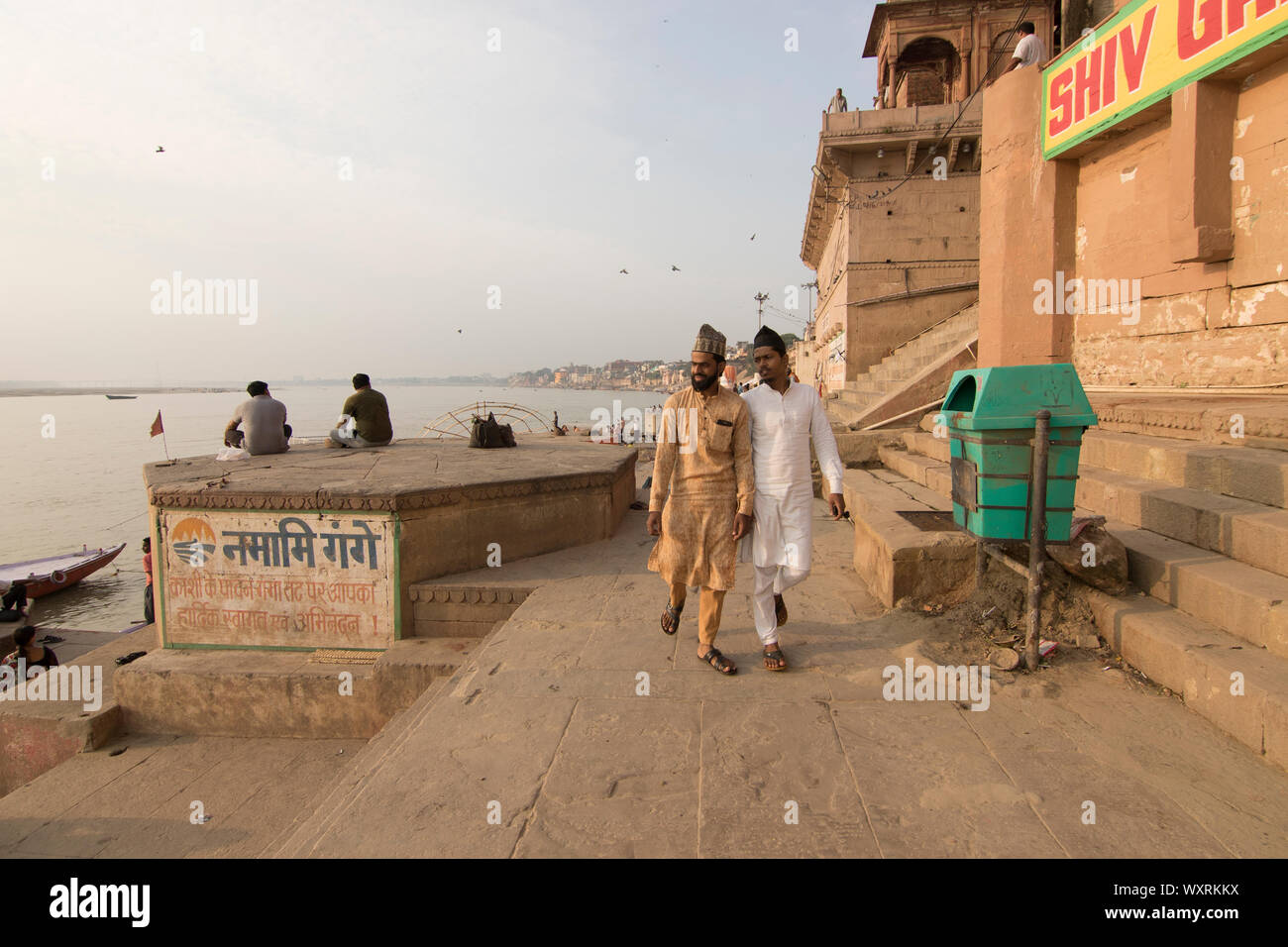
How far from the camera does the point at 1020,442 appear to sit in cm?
320

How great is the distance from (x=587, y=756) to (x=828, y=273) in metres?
22.6

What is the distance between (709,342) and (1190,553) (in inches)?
112

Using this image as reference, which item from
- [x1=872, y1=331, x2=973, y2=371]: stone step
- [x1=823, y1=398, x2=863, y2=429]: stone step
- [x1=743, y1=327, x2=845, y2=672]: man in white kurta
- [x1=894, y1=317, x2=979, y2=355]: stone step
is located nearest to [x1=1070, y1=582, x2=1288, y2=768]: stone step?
[x1=743, y1=327, x2=845, y2=672]: man in white kurta

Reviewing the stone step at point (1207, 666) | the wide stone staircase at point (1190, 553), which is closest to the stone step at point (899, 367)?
the wide stone staircase at point (1190, 553)

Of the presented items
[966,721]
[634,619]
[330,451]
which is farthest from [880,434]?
[330,451]

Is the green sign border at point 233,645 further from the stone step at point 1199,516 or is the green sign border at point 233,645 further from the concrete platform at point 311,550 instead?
the stone step at point 1199,516

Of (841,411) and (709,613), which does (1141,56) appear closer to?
(709,613)

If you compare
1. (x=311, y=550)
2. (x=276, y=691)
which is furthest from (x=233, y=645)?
(x=311, y=550)

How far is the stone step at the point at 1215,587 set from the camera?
2760 mm

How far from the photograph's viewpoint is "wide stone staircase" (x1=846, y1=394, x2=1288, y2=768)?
8.74 ft

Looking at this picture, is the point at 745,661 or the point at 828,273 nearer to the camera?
the point at 745,661

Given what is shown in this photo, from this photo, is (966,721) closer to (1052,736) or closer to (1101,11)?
(1052,736)

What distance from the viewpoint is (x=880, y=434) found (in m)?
9.01

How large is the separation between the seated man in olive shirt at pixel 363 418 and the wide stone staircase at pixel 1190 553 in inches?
248
